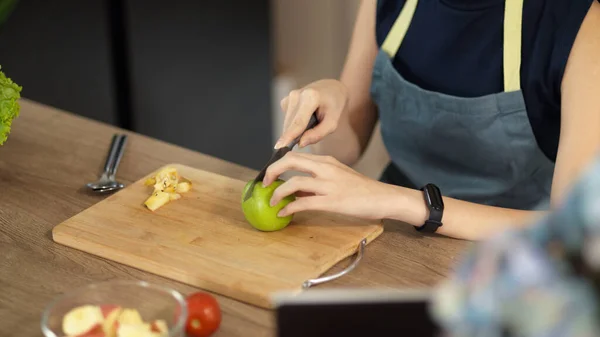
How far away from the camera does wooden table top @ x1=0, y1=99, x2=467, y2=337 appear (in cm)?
105

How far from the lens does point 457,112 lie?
1535mm

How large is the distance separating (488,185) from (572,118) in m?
0.34

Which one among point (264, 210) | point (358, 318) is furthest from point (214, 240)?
point (358, 318)

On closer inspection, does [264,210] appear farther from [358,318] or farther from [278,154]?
[358,318]

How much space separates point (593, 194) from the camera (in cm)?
46

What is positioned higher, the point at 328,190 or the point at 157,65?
the point at 328,190

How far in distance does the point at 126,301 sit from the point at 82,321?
6 centimetres

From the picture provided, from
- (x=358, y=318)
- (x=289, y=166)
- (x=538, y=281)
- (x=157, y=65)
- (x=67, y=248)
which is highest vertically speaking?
(x=538, y=281)

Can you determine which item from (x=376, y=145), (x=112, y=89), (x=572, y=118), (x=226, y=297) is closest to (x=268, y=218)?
(x=226, y=297)

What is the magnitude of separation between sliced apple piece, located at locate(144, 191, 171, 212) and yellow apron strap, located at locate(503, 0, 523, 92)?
640mm

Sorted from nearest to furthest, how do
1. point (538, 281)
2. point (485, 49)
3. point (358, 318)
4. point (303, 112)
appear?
point (538, 281) → point (358, 318) → point (303, 112) → point (485, 49)

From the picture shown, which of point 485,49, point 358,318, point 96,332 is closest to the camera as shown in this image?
point 358,318

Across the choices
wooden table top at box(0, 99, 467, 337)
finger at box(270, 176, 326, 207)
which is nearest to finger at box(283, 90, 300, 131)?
wooden table top at box(0, 99, 467, 337)

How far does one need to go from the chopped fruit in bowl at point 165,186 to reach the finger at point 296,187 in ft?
0.65
